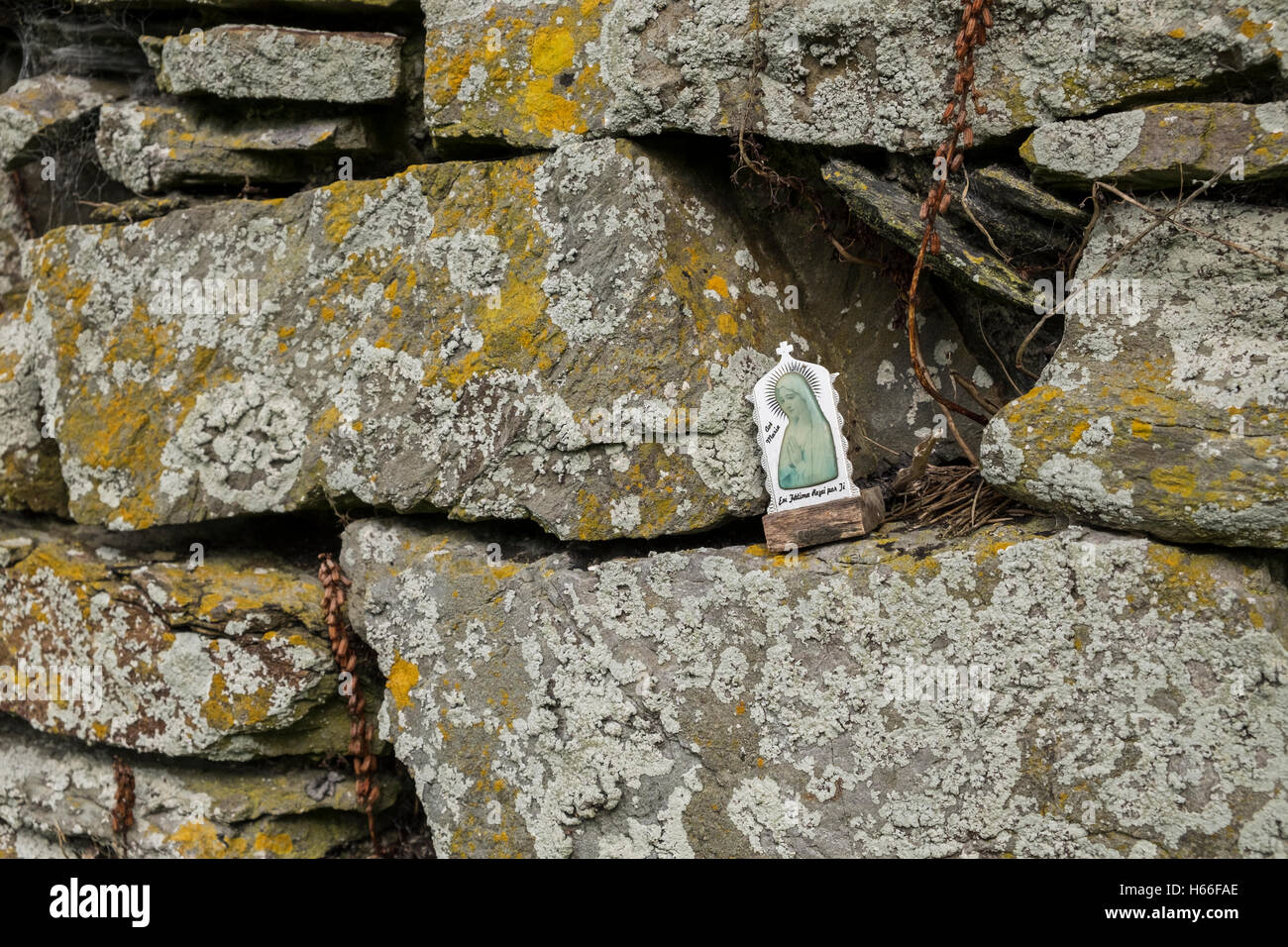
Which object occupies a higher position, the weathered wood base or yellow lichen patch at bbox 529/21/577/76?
yellow lichen patch at bbox 529/21/577/76

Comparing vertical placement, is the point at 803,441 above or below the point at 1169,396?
below

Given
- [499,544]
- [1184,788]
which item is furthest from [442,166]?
[1184,788]

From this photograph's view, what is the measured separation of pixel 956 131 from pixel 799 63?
55 centimetres

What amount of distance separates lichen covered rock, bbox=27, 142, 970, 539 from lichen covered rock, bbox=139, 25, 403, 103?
1.29 ft

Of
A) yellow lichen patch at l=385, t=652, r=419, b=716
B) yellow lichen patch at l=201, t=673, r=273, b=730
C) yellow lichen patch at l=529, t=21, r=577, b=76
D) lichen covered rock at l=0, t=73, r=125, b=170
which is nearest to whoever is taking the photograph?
yellow lichen patch at l=529, t=21, r=577, b=76

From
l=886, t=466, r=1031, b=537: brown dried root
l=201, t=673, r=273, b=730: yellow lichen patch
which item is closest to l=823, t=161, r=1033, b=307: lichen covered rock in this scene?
l=886, t=466, r=1031, b=537: brown dried root

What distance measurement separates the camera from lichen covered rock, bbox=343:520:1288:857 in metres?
2.75

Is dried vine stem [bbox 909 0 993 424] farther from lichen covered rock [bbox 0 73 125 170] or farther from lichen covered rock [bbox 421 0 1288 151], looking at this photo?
lichen covered rock [bbox 0 73 125 170]

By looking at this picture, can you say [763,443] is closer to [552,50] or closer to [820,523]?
[820,523]

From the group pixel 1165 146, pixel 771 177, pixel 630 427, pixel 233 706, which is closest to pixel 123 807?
pixel 233 706

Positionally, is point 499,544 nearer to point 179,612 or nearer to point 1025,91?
point 179,612

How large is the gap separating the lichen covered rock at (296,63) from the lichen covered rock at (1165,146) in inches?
92.2

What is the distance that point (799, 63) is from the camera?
323 centimetres

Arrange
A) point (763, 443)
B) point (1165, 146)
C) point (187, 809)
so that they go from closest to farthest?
point (1165, 146), point (763, 443), point (187, 809)
